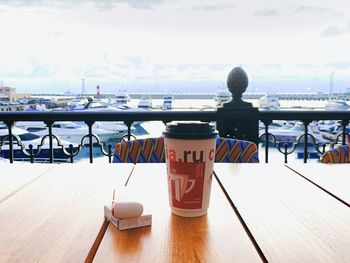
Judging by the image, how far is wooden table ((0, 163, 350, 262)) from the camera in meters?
0.62

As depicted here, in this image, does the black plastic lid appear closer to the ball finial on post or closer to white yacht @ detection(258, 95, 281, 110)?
the ball finial on post

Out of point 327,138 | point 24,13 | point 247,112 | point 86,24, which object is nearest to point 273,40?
point 86,24

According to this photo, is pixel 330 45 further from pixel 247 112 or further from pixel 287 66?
pixel 247 112

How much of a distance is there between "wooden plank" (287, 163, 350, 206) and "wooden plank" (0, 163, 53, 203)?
Answer: 2.77 ft

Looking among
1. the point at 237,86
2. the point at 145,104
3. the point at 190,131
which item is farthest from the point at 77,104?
the point at 190,131

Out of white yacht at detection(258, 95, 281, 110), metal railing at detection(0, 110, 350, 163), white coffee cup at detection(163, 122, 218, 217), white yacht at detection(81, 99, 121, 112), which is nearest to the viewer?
white coffee cup at detection(163, 122, 218, 217)

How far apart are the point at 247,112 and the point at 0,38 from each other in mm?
6104

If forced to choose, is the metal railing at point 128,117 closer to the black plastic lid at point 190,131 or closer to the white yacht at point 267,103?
the white yacht at point 267,103

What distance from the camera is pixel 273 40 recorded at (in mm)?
8180

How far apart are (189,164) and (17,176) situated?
27.0 inches

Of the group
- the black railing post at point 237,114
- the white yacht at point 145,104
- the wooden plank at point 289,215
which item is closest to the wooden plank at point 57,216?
the wooden plank at point 289,215

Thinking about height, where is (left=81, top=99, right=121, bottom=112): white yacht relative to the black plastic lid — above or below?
below

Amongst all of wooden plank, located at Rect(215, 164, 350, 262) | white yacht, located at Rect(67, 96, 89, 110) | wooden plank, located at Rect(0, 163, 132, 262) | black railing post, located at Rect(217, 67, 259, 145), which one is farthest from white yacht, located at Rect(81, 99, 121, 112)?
wooden plank, located at Rect(215, 164, 350, 262)

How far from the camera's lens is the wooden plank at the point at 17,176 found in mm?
1038
